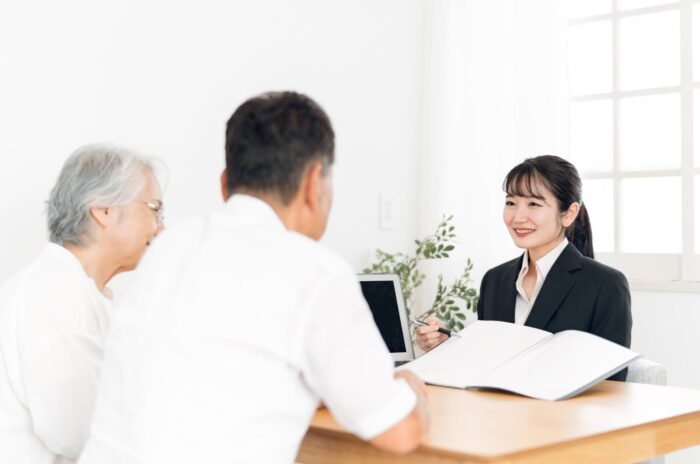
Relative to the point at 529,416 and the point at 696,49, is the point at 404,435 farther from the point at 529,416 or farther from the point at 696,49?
the point at 696,49

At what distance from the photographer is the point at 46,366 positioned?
1584 millimetres

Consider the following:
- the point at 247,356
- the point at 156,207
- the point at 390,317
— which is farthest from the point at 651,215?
the point at 247,356

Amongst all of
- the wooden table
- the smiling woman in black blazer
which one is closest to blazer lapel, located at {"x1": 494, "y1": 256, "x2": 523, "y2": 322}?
the smiling woman in black blazer

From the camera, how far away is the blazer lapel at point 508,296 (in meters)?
2.66

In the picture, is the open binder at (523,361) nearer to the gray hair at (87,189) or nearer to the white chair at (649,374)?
the white chair at (649,374)

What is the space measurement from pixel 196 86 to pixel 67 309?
4.13 ft

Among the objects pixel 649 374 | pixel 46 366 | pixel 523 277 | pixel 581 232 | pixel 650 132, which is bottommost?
pixel 649 374

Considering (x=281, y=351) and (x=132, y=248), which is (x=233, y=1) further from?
(x=281, y=351)

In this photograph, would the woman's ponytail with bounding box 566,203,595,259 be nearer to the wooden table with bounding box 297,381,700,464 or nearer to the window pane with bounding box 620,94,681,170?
the window pane with bounding box 620,94,681,170

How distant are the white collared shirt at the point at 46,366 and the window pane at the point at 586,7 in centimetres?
242

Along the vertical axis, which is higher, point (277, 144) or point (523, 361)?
point (277, 144)

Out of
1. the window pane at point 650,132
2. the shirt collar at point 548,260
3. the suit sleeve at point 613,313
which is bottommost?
the suit sleeve at point 613,313

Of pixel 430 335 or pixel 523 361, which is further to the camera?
pixel 430 335

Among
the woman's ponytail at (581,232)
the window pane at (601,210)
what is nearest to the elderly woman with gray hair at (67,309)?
the woman's ponytail at (581,232)
